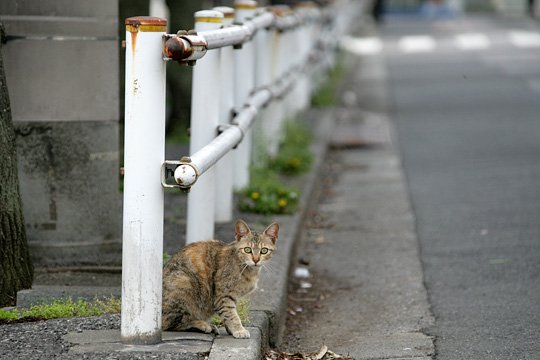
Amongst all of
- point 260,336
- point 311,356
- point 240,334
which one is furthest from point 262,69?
point 240,334

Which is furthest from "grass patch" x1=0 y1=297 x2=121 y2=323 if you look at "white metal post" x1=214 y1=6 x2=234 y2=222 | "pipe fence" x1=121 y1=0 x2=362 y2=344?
"white metal post" x1=214 y1=6 x2=234 y2=222

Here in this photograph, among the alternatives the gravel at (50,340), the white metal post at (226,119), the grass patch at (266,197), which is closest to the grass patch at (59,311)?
the gravel at (50,340)

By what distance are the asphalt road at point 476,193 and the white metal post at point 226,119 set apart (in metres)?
1.35

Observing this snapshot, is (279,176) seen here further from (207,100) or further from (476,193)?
(207,100)

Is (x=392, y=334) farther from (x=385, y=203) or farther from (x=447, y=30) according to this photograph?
(x=447, y=30)

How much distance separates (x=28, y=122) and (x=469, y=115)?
956 cm

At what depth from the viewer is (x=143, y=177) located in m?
4.32

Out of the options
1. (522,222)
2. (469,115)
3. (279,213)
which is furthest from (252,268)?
(469,115)

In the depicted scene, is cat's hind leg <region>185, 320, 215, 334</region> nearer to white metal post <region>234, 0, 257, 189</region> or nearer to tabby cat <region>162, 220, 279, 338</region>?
tabby cat <region>162, 220, 279, 338</region>

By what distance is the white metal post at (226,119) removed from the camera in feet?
23.3

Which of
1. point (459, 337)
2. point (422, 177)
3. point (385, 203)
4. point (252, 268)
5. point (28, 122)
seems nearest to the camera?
point (252, 268)

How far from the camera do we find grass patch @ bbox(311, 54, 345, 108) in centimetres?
1547

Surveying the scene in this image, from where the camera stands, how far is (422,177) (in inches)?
407

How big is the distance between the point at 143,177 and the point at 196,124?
195 cm
